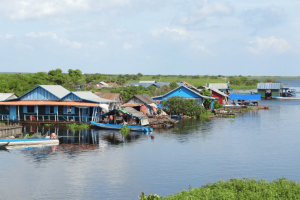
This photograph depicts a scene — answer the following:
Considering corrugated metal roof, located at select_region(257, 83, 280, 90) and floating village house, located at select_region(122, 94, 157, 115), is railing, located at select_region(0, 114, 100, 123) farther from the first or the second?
corrugated metal roof, located at select_region(257, 83, 280, 90)

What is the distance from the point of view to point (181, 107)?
60.5m

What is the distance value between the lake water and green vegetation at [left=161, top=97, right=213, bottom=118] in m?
14.2

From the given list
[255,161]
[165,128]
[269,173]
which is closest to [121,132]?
[165,128]

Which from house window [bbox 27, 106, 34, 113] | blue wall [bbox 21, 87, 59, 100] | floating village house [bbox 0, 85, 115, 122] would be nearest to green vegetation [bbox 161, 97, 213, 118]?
floating village house [bbox 0, 85, 115, 122]

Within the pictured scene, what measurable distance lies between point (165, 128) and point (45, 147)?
17.7 m

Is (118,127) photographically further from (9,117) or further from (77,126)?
(9,117)

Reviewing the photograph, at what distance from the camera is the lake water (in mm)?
24531

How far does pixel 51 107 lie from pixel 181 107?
20882 millimetres

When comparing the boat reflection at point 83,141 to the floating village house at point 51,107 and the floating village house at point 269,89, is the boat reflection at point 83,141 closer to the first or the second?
the floating village house at point 51,107

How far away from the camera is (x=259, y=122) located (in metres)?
56.0

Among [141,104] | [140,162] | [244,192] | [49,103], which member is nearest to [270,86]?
[141,104]

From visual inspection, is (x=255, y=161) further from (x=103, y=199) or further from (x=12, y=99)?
(x=12, y=99)

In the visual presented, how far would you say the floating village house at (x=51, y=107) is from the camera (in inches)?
1988

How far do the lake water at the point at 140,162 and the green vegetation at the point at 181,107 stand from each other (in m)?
14.2
